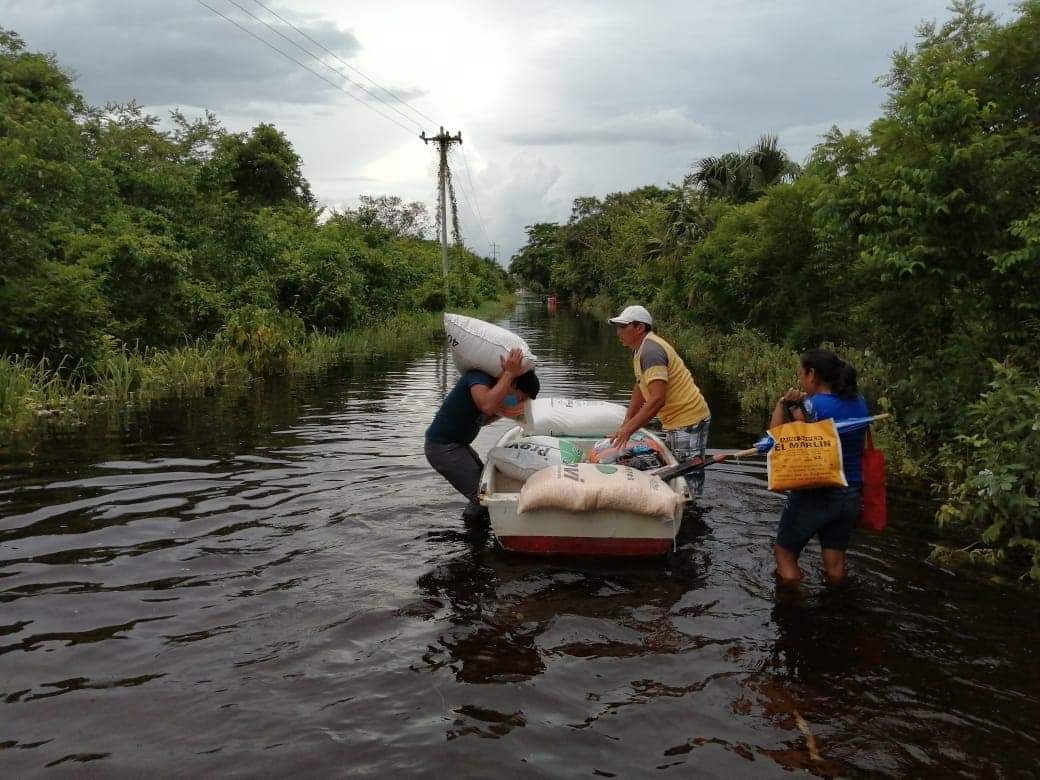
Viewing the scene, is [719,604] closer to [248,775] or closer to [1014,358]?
[248,775]

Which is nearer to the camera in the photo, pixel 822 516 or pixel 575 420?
pixel 822 516

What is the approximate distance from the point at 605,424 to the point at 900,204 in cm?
352

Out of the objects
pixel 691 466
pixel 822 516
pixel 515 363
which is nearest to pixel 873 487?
pixel 822 516

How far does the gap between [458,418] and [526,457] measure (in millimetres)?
638

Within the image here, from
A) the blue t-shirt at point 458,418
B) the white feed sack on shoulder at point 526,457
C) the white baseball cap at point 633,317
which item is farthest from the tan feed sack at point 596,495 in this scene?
the white baseball cap at point 633,317

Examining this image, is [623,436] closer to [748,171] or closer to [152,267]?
[152,267]

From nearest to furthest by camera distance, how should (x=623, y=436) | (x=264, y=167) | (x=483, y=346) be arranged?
(x=483, y=346), (x=623, y=436), (x=264, y=167)

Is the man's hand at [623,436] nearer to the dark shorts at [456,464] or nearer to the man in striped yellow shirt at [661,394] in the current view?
the man in striped yellow shirt at [661,394]

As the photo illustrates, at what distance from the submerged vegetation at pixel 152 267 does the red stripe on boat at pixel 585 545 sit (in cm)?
730

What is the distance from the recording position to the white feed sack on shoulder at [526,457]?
6.21 metres

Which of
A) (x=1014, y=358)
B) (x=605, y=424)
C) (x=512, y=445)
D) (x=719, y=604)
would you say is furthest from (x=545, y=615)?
(x=1014, y=358)

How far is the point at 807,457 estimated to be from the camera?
4.70 meters

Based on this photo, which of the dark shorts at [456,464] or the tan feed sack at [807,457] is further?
the dark shorts at [456,464]

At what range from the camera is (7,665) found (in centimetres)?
406
